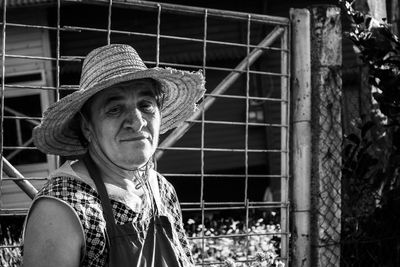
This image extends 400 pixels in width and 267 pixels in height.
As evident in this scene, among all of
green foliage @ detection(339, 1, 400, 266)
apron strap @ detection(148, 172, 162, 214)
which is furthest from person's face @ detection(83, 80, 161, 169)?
green foliage @ detection(339, 1, 400, 266)


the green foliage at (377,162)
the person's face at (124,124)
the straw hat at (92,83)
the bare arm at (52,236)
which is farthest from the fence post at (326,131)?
the bare arm at (52,236)

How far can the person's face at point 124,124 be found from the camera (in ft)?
8.32

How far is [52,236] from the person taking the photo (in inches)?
89.6

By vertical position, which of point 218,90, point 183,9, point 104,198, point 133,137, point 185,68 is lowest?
point 104,198

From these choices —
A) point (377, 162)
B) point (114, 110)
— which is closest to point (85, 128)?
point (114, 110)

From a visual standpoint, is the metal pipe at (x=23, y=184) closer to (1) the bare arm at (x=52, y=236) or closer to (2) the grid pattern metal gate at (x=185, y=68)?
(1) the bare arm at (x=52, y=236)

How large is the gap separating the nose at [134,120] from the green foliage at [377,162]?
190 cm

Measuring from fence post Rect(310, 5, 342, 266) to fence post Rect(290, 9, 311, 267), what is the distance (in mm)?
27

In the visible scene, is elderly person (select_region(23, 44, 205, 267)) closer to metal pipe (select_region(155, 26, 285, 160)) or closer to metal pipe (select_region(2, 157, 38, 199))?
metal pipe (select_region(2, 157, 38, 199))

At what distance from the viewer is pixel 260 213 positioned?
967 cm

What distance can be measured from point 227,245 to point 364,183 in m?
2.20

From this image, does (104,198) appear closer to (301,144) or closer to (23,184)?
(23,184)

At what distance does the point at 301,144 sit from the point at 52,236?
1.95 m

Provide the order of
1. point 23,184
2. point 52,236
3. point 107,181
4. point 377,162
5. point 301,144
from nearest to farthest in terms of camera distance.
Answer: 1. point 52,236
2. point 107,181
3. point 23,184
4. point 301,144
5. point 377,162
